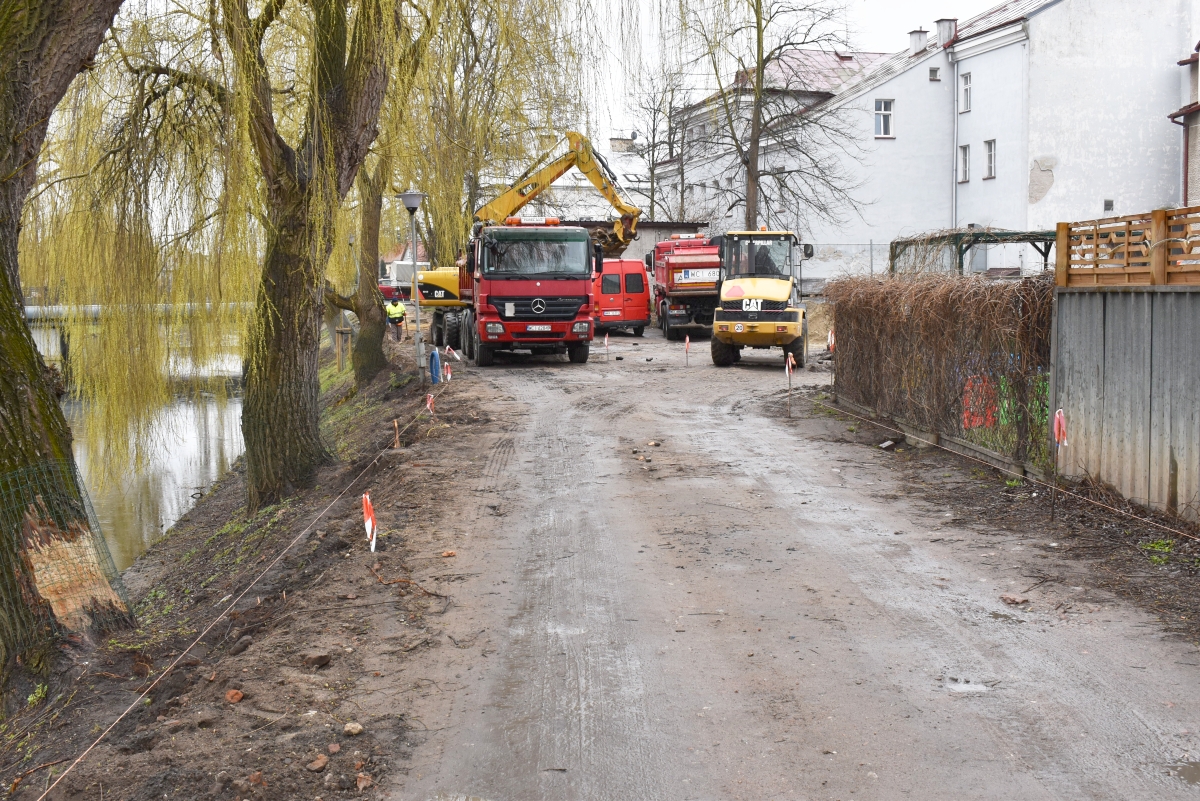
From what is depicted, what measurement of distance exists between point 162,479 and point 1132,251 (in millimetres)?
18022

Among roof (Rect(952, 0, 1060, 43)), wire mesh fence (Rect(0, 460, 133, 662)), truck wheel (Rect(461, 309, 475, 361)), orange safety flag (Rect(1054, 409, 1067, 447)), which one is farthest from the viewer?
roof (Rect(952, 0, 1060, 43))

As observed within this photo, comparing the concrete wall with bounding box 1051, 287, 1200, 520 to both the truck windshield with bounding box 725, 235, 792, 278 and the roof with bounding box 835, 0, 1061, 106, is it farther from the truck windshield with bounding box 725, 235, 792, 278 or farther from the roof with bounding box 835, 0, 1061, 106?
the roof with bounding box 835, 0, 1061, 106

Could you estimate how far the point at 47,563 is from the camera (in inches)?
278

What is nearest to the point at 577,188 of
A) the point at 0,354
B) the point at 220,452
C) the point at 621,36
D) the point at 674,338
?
the point at 674,338

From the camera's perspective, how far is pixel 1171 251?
8344 mm

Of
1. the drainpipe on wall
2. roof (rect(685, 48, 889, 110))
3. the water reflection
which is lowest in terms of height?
the water reflection

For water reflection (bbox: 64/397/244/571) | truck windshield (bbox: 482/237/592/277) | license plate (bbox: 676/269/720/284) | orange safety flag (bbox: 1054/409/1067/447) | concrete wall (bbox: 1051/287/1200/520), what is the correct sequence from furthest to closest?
license plate (bbox: 676/269/720/284)
truck windshield (bbox: 482/237/592/277)
water reflection (bbox: 64/397/244/571)
orange safety flag (bbox: 1054/409/1067/447)
concrete wall (bbox: 1051/287/1200/520)

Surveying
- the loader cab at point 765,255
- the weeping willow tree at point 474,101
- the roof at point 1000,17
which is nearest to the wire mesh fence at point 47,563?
the weeping willow tree at point 474,101

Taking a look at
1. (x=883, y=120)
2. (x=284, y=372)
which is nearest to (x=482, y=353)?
(x=284, y=372)

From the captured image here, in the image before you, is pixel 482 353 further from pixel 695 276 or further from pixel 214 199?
pixel 214 199

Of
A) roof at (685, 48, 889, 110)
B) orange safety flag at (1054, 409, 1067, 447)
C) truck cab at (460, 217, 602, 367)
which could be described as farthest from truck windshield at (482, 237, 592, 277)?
roof at (685, 48, 889, 110)

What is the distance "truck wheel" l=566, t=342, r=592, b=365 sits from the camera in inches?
955

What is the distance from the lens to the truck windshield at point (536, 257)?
2273 centimetres

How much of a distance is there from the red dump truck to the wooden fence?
68.3 feet
